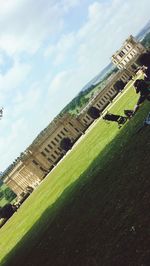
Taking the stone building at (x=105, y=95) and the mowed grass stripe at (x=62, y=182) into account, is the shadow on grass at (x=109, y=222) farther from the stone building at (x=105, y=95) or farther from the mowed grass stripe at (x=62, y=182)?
the stone building at (x=105, y=95)

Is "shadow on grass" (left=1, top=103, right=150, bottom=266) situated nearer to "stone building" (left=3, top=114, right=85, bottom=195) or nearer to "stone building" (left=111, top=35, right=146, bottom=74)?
"stone building" (left=3, top=114, right=85, bottom=195)

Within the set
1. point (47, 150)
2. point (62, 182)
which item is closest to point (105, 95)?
point (47, 150)

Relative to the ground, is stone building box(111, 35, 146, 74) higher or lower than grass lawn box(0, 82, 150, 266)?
higher

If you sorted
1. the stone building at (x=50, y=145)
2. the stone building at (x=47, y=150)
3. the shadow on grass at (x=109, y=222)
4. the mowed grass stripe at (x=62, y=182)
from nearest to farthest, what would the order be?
the shadow on grass at (x=109, y=222)
the mowed grass stripe at (x=62, y=182)
the stone building at (x=50, y=145)
the stone building at (x=47, y=150)

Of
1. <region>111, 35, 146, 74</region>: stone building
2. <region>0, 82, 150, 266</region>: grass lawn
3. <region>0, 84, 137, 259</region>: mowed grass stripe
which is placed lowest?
<region>0, 84, 137, 259</region>: mowed grass stripe

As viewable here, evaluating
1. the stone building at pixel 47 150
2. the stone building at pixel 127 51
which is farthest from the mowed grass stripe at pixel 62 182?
the stone building at pixel 127 51

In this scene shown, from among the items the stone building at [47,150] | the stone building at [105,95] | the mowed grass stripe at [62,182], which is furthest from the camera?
the stone building at [105,95]

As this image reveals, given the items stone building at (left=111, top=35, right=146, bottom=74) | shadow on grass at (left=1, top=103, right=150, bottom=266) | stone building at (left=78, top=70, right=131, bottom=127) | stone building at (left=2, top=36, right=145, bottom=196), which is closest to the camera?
shadow on grass at (left=1, top=103, right=150, bottom=266)

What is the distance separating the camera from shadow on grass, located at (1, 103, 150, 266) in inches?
480

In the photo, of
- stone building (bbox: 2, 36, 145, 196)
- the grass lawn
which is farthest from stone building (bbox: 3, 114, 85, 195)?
the grass lawn

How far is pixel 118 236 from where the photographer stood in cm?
1316

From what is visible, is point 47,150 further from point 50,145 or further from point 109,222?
point 109,222

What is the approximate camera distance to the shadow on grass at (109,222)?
1220 centimetres

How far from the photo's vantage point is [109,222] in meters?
14.9
